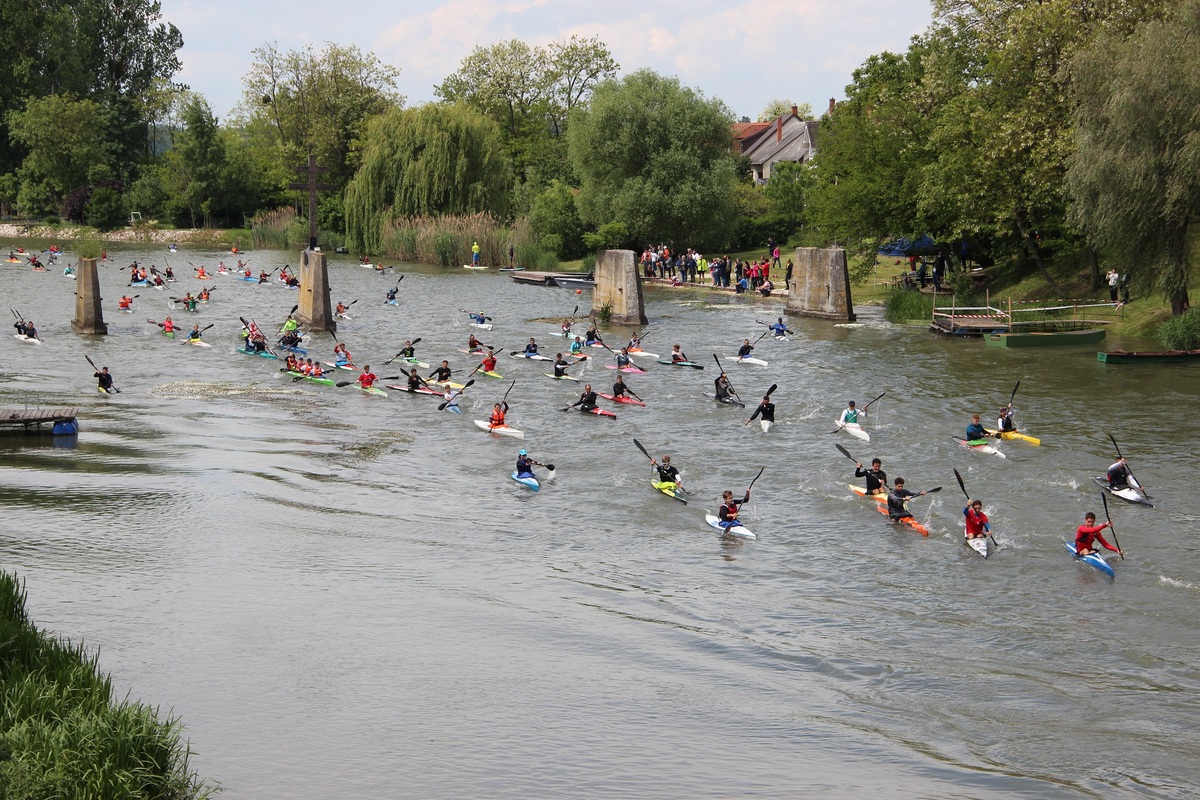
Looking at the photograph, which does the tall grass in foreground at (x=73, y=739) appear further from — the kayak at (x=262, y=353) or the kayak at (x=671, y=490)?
the kayak at (x=262, y=353)

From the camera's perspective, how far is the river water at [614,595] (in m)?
13.9

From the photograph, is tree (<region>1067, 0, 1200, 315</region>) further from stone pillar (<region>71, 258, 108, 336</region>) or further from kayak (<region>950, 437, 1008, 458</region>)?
stone pillar (<region>71, 258, 108, 336</region>)

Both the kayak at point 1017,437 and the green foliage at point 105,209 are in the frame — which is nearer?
the kayak at point 1017,437

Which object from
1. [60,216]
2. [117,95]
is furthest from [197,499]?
[117,95]

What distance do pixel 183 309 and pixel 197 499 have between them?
34251mm

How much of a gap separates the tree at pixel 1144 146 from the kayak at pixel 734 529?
22189mm

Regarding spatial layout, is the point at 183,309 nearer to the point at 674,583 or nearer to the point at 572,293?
the point at 572,293

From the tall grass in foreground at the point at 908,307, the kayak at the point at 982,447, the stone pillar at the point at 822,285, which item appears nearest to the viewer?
the kayak at the point at 982,447

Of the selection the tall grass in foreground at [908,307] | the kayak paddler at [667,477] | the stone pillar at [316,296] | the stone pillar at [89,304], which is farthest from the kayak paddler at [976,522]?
the stone pillar at [89,304]

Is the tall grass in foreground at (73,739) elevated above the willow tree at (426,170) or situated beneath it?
situated beneath

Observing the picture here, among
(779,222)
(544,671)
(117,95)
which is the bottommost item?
(544,671)

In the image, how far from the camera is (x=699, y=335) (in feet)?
157

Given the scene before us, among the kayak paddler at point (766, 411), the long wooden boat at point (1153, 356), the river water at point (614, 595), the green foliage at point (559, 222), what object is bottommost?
the river water at point (614, 595)

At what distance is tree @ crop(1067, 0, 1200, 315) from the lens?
120 feet
